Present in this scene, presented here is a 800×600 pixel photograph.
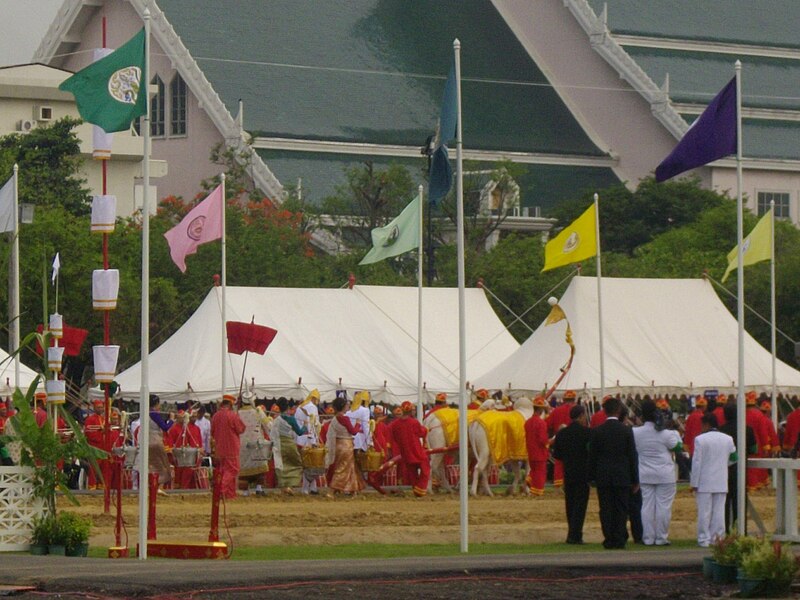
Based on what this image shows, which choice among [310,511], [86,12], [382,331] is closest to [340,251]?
[382,331]

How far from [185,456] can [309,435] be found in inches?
74.8

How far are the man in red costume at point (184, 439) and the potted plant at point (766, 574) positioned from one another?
53.6ft

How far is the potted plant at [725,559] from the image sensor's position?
17188 mm

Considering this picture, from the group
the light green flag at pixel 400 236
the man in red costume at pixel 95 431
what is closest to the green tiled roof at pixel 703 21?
the light green flag at pixel 400 236

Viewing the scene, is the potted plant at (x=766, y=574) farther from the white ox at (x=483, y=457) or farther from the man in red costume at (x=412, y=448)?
the man in red costume at (x=412, y=448)

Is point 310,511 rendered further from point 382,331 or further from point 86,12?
point 86,12

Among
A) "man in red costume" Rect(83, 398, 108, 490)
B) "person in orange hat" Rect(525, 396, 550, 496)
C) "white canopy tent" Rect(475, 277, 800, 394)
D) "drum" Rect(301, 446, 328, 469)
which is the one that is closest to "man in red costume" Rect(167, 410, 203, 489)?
"man in red costume" Rect(83, 398, 108, 490)

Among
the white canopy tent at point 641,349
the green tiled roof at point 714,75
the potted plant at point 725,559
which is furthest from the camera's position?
the green tiled roof at point 714,75

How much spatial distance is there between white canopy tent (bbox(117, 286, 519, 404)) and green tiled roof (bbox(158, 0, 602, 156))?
27.1m

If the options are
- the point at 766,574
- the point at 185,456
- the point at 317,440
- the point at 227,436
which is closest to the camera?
the point at 766,574

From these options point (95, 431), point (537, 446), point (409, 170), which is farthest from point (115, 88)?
point (409, 170)

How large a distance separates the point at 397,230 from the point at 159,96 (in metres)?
37.3

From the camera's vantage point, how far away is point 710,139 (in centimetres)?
2158

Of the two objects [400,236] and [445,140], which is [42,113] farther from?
[445,140]
